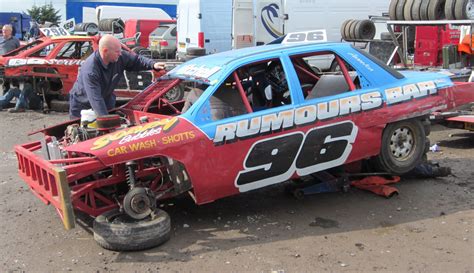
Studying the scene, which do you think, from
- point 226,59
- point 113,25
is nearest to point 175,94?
point 226,59

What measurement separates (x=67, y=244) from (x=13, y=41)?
32.4ft

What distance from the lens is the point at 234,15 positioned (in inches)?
560

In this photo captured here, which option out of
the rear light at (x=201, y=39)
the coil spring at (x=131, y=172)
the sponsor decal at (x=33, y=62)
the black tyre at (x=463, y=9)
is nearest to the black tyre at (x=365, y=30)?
the rear light at (x=201, y=39)

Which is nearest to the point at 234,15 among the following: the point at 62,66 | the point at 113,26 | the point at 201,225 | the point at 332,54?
the point at 62,66

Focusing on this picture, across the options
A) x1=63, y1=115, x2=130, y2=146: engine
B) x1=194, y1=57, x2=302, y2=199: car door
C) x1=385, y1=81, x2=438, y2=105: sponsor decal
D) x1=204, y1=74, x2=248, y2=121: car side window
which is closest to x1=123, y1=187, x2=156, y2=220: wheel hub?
x1=194, y1=57, x2=302, y2=199: car door

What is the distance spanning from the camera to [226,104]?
4781mm

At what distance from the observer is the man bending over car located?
5.29 meters

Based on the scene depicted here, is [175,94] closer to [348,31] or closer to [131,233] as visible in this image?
[131,233]

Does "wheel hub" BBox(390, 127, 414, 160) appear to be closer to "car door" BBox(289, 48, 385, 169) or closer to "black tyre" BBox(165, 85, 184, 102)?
"car door" BBox(289, 48, 385, 169)

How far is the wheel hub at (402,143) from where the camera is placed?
546 cm

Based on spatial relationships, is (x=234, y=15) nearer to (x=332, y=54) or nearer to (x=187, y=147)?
(x=332, y=54)

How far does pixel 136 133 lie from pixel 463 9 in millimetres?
6012

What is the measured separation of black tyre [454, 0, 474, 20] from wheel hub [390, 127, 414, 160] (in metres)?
3.47

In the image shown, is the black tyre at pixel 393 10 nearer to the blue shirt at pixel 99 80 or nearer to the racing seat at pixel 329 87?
the racing seat at pixel 329 87
